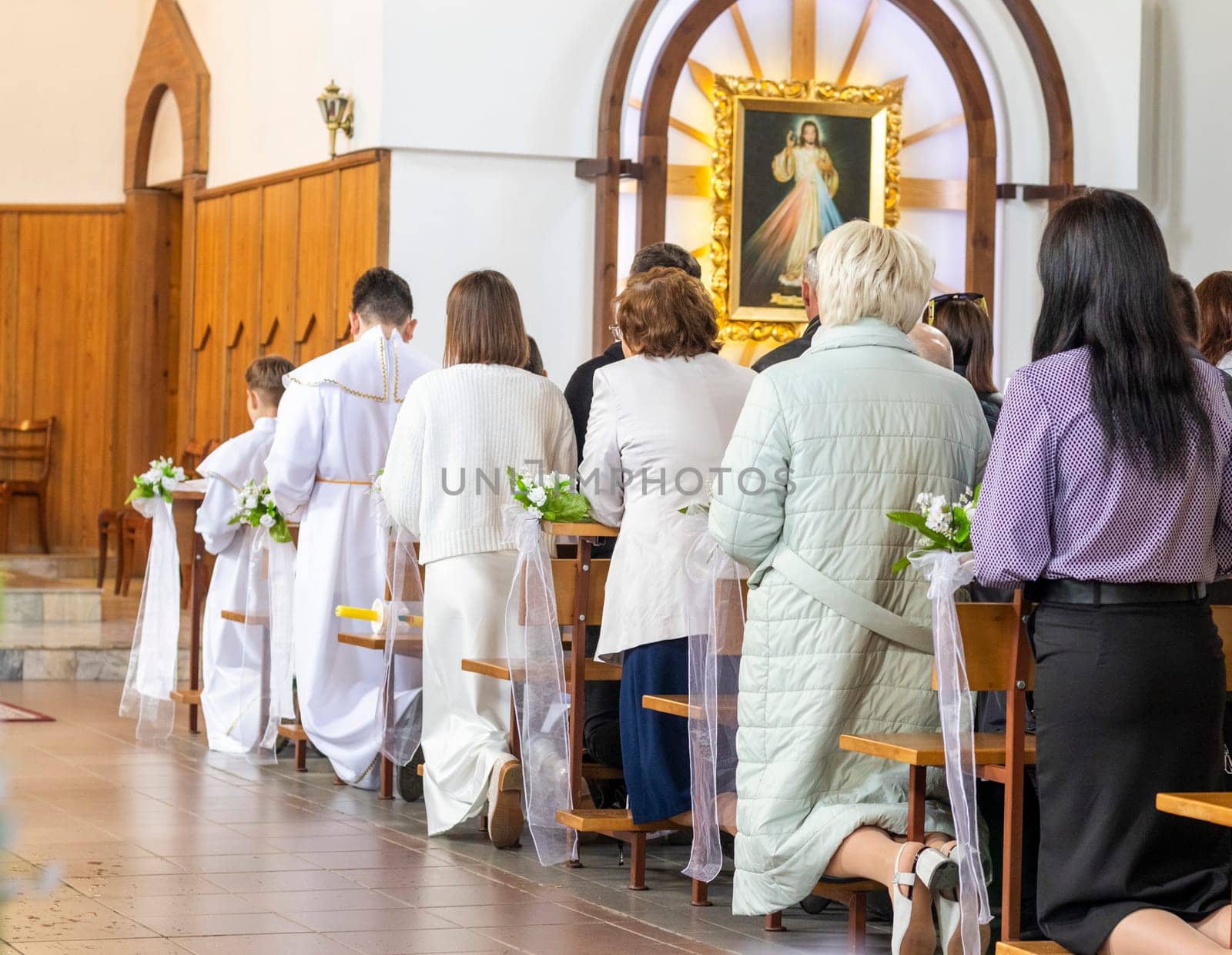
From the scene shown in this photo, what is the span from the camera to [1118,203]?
10.3 feet

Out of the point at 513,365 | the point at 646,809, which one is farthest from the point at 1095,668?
the point at 513,365

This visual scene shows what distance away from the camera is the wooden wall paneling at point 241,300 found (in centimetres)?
1098

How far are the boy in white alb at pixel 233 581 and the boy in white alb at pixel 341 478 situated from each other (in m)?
0.50

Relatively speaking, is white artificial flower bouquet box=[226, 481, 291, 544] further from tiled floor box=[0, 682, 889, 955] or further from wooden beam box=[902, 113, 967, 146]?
wooden beam box=[902, 113, 967, 146]

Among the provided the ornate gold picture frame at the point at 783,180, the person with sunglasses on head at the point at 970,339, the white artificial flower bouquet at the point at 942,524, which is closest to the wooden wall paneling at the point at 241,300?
the ornate gold picture frame at the point at 783,180

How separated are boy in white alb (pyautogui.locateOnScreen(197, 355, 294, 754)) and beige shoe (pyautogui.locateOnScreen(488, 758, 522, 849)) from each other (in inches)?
81.7

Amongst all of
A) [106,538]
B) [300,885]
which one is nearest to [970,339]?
[300,885]

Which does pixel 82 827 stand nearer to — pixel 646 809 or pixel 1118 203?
pixel 646 809

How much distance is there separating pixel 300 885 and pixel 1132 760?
243 cm

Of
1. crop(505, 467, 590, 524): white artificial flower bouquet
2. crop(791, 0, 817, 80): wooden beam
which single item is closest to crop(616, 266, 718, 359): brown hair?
crop(505, 467, 590, 524): white artificial flower bouquet

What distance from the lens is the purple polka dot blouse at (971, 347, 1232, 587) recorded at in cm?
307

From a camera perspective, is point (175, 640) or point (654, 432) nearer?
point (654, 432)

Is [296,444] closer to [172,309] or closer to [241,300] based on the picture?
[241,300]

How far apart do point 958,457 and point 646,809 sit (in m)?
1.40
